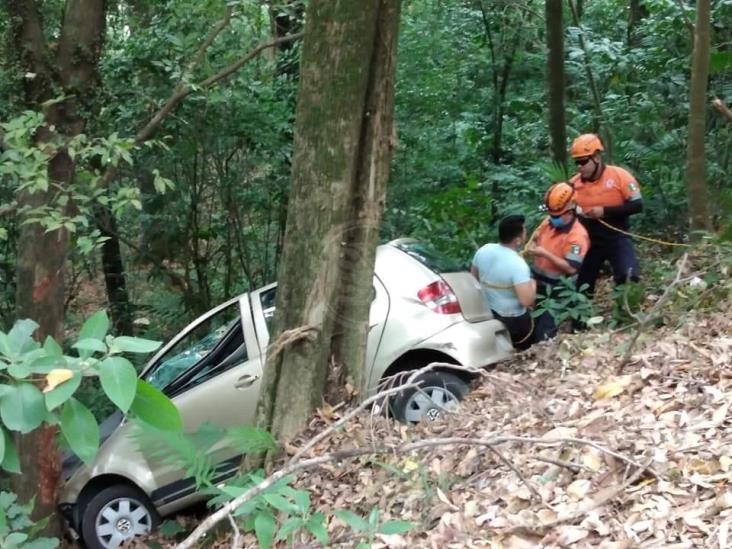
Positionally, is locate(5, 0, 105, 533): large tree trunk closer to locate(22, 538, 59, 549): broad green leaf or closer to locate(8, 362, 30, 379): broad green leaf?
locate(22, 538, 59, 549): broad green leaf

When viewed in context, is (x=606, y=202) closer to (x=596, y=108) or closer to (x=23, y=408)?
(x=596, y=108)

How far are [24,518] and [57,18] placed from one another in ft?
29.1

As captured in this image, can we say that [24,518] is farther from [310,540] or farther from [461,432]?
[461,432]

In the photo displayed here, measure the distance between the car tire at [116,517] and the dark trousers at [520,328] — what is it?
10.8 feet

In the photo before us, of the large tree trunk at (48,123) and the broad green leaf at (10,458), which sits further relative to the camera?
the large tree trunk at (48,123)

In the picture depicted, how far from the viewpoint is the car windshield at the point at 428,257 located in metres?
7.39

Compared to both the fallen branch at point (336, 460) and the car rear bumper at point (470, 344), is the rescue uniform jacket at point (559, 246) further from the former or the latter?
the fallen branch at point (336, 460)

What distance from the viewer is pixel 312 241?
5.68 m

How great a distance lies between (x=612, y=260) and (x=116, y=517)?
16.4ft

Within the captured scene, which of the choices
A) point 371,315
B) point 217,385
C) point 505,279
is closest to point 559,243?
point 505,279

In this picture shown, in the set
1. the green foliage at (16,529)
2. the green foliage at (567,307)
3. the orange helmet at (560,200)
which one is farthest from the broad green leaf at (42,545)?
the orange helmet at (560,200)

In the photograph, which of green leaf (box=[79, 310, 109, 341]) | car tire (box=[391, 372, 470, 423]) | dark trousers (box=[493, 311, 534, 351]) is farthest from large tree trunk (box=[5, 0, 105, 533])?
green leaf (box=[79, 310, 109, 341])

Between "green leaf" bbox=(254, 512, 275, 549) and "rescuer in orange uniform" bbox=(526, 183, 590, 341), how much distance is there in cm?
588

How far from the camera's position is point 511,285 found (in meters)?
7.67
